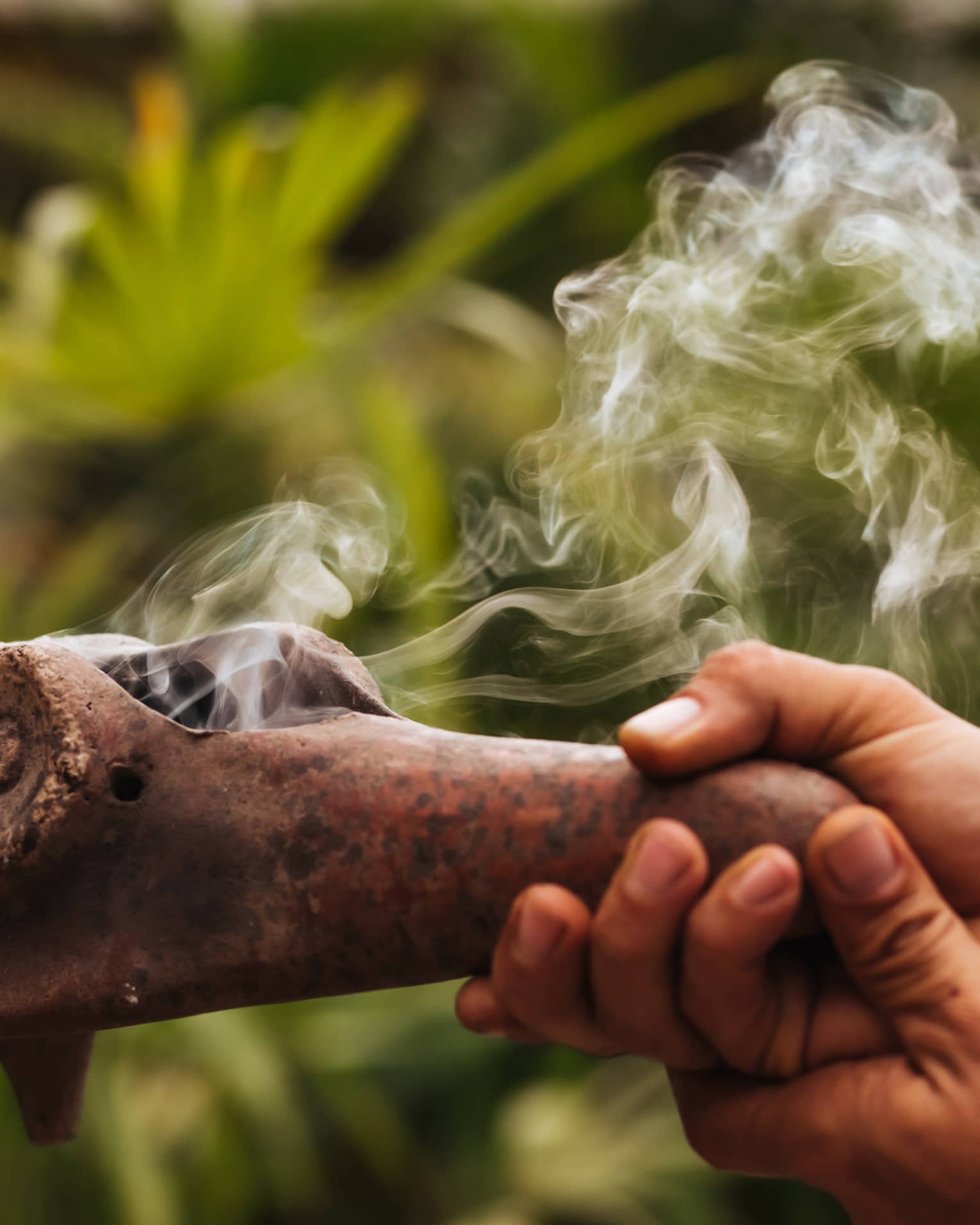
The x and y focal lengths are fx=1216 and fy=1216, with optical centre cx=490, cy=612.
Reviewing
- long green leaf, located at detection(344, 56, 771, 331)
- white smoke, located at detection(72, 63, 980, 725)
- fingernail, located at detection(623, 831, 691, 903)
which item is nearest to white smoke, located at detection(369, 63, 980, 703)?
white smoke, located at detection(72, 63, 980, 725)

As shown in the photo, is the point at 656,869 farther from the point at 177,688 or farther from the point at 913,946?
the point at 177,688

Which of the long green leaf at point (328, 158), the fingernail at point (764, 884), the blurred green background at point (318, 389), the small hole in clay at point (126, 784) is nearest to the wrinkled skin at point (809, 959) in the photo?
the fingernail at point (764, 884)

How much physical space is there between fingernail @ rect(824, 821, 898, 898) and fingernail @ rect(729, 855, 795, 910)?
0.11ft

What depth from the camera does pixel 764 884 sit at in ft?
2.60

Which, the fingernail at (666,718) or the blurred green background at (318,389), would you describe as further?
the blurred green background at (318,389)

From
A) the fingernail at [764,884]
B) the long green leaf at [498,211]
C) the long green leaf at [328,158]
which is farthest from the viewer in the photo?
the long green leaf at [498,211]

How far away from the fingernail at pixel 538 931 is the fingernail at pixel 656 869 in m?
0.06

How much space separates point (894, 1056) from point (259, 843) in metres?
0.49

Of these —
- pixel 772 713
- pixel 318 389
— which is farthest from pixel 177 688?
pixel 318 389

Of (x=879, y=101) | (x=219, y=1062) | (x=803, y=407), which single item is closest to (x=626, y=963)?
(x=803, y=407)

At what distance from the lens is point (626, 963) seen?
0.84m

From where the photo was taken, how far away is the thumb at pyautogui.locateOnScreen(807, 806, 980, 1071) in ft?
2.63

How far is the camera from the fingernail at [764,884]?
793 millimetres

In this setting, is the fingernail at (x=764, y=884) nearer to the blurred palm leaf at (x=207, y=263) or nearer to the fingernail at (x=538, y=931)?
the fingernail at (x=538, y=931)
